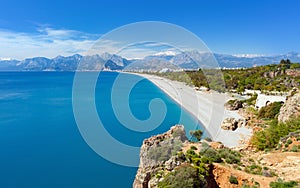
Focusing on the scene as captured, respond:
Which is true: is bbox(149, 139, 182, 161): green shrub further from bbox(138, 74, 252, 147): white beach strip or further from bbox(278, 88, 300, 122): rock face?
bbox(278, 88, 300, 122): rock face

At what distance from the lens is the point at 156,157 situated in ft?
34.4

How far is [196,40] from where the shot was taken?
11.9 m

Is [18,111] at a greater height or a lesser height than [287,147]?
lesser

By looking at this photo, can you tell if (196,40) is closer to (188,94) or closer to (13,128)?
(13,128)

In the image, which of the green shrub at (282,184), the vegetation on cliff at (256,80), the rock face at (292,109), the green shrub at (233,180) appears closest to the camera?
the green shrub at (282,184)

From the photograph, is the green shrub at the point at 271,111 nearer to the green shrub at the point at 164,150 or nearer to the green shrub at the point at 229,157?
the green shrub at the point at 229,157

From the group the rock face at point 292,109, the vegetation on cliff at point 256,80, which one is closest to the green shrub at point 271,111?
the rock face at point 292,109

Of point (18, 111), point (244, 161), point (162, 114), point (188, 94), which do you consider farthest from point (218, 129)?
point (18, 111)

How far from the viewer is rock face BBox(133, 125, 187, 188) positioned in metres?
9.63

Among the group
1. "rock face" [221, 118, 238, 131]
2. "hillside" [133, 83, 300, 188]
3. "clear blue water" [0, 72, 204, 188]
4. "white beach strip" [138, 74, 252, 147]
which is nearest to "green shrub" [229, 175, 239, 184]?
"hillside" [133, 83, 300, 188]

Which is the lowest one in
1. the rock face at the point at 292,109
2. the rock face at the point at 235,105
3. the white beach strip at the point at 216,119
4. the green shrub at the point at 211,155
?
the white beach strip at the point at 216,119

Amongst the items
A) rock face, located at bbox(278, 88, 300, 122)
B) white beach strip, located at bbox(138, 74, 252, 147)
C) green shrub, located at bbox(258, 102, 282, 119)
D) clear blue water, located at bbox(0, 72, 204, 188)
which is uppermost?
rock face, located at bbox(278, 88, 300, 122)

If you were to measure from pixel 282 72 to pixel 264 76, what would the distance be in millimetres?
3718

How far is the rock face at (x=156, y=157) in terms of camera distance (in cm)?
963
